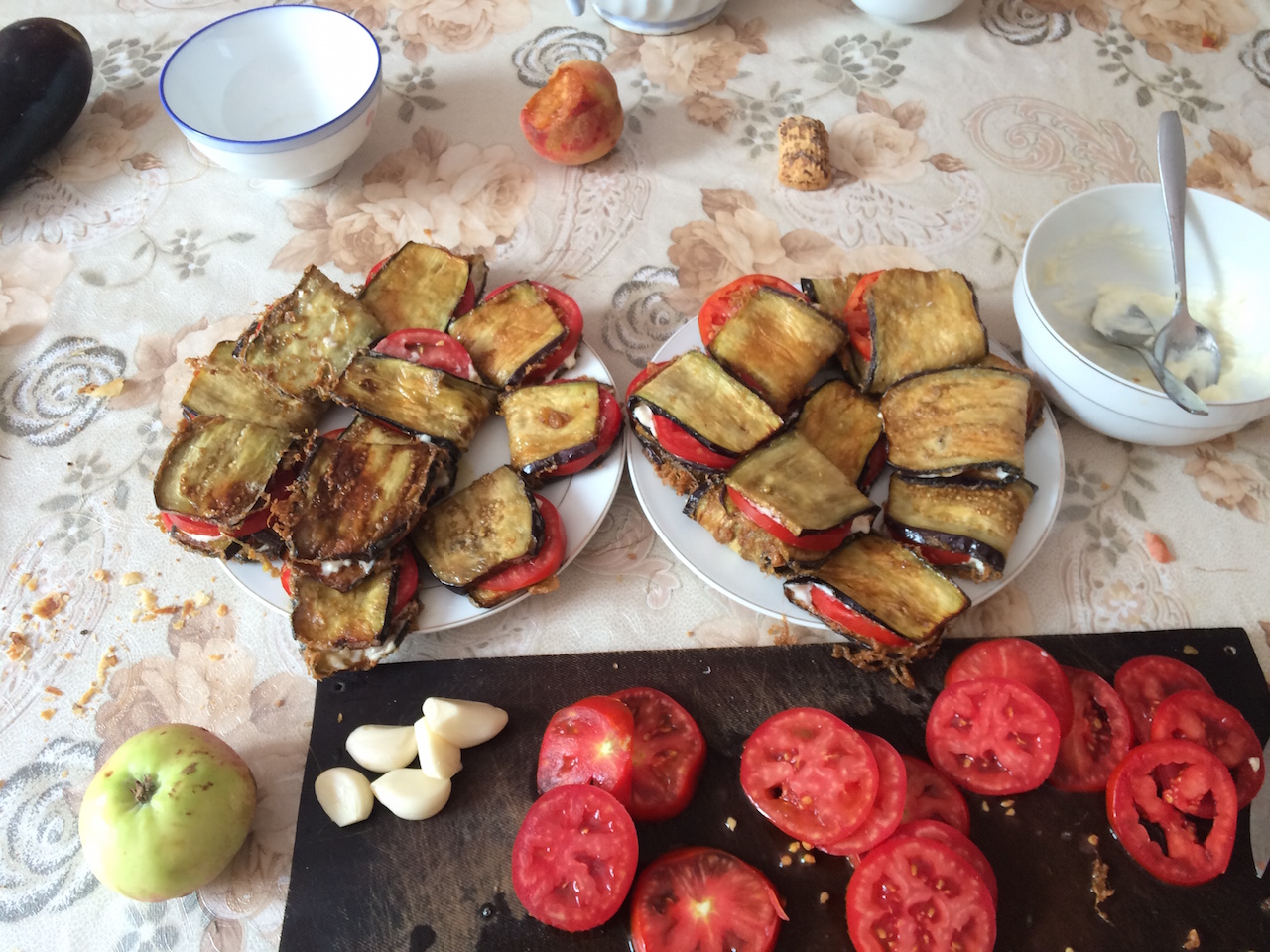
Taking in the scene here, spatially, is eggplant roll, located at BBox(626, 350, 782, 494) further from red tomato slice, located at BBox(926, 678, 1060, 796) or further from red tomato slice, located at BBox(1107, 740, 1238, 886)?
red tomato slice, located at BBox(1107, 740, 1238, 886)

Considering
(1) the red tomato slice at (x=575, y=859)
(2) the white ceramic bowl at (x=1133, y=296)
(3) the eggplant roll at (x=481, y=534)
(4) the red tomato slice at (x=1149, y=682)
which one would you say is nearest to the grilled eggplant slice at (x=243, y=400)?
(3) the eggplant roll at (x=481, y=534)

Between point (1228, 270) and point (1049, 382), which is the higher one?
point (1228, 270)

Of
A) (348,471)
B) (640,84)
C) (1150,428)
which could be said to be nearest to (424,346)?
(348,471)

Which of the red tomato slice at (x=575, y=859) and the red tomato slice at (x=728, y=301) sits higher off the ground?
the red tomato slice at (x=728, y=301)

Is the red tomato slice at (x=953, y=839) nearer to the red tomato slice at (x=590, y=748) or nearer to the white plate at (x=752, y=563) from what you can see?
the white plate at (x=752, y=563)

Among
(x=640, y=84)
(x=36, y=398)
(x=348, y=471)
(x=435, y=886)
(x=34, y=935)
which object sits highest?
(x=640, y=84)

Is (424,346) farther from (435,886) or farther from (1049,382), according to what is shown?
(1049,382)

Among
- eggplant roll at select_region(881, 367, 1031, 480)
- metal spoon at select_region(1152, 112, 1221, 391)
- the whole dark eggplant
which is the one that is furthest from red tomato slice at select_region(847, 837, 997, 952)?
the whole dark eggplant

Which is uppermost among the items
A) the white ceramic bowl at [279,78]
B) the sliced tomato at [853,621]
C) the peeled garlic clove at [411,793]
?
the white ceramic bowl at [279,78]

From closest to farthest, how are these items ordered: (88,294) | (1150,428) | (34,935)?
(34,935), (1150,428), (88,294)
